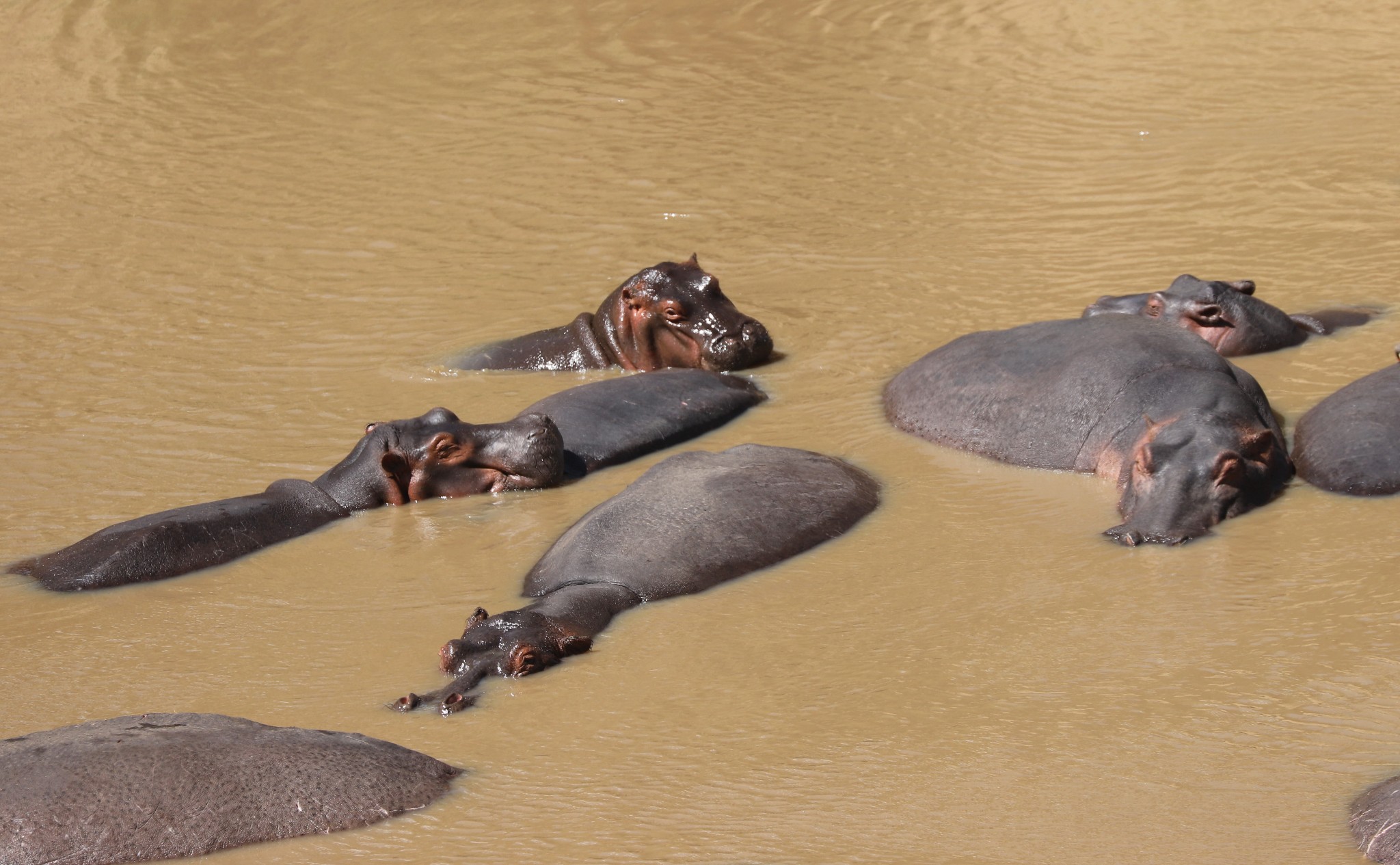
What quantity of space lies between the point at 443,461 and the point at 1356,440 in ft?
12.2

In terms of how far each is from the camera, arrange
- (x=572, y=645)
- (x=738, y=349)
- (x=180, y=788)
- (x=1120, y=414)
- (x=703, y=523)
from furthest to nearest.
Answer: (x=738, y=349) → (x=1120, y=414) → (x=703, y=523) → (x=572, y=645) → (x=180, y=788)

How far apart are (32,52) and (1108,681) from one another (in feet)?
50.8

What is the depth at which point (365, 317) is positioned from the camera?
11.3m

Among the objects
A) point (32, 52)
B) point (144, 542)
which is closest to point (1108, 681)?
point (144, 542)

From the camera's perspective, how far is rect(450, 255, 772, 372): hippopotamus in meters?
9.63

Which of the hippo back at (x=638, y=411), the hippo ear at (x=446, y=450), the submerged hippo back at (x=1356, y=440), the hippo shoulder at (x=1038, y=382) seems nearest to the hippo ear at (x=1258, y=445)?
the submerged hippo back at (x=1356, y=440)

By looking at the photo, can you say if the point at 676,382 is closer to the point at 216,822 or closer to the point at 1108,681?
the point at 1108,681

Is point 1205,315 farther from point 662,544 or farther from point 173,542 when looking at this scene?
point 173,542

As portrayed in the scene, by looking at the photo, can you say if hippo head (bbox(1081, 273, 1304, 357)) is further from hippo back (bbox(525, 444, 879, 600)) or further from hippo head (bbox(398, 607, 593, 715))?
hippo head (bbox(398, 607, 593, 715))

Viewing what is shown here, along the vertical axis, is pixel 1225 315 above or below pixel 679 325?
below

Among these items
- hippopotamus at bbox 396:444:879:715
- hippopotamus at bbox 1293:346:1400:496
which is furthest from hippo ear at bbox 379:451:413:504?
hippopotamus at bbox 1293:346:1400:496

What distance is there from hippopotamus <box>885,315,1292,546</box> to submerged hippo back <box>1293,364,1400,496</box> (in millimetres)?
124

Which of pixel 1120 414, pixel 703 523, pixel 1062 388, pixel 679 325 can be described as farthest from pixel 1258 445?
pixel 679 325

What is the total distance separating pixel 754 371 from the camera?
31.5 ft
